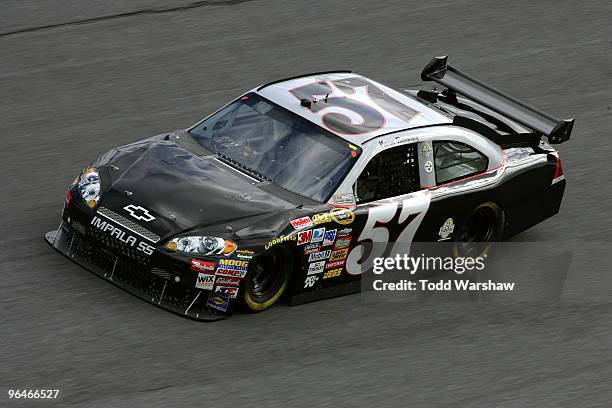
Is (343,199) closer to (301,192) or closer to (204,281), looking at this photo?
(301,192)

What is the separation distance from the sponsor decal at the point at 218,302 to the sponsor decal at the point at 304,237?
25.6 inches

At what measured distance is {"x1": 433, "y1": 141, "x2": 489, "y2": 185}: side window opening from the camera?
9.12 m

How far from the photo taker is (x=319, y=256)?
8.21 meters

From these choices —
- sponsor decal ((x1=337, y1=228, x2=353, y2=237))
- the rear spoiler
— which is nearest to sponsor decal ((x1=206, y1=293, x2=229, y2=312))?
sponsor decal ((x1=337, y1=228, x2=353, y2=237))

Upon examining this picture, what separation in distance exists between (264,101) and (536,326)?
9.06 ft

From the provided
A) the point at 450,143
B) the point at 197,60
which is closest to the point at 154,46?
the point at 197,60

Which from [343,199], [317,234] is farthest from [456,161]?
[317,234]

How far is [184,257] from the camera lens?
304 inches

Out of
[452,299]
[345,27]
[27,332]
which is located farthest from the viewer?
[345,27]

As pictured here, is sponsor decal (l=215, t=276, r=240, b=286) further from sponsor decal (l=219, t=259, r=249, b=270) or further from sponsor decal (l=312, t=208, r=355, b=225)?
sponsor decal (l=312, t=208, r=355, b=225)

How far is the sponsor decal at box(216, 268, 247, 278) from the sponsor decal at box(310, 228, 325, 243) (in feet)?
1.94

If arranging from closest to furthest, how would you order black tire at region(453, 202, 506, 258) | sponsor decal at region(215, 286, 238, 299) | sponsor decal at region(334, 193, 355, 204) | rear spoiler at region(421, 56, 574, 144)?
sponsor decal at region(215, 286, 238, 299), sponsor decal at region(334, 193, 355, 204), black tire at region(453, 202, 506, 258), rear spoiler at region(421, 56, 574, 144)

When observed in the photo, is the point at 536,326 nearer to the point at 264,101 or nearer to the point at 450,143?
the point at 450,143

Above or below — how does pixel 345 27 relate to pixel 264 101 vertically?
below
